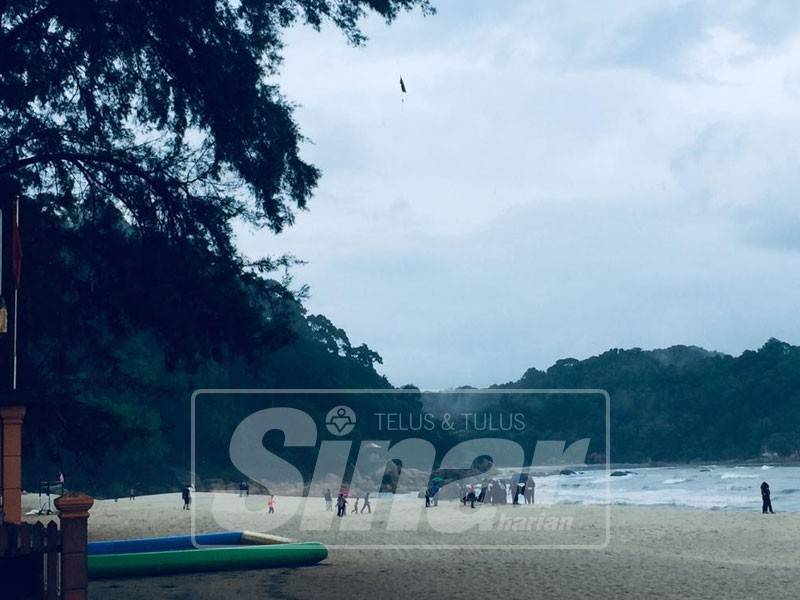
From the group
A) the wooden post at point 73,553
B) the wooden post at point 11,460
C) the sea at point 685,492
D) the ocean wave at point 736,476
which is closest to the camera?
the wooden post at point 73,553

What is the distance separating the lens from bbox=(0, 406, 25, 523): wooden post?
10906mm

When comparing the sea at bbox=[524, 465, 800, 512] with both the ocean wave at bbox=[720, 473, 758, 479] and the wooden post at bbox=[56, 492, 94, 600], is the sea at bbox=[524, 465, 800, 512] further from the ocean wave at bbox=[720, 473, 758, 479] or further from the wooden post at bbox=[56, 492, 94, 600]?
the wooden post at bbox=[56, 492, 94, 600]

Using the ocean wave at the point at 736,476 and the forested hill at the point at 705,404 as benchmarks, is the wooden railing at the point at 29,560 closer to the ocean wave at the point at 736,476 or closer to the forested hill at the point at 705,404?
the ocean wave at the point at 736,476

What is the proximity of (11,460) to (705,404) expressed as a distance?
15799 centimetres

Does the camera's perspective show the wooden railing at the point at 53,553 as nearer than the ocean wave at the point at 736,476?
Yes

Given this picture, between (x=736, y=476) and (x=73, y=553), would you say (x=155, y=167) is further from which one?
(x=736, y=476)

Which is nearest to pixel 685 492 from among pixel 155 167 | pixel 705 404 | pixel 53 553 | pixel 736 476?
pixel 736 476

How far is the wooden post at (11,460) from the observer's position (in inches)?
429

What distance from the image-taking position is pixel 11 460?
11.0m

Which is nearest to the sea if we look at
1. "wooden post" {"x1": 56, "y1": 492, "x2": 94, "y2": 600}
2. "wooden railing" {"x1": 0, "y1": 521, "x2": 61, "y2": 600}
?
"wooden railing" {"x1": 0, "y1": 521, "x2": 61, "y2": 600}

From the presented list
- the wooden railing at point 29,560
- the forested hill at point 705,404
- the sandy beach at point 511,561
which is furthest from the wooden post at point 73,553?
the forested hill at point 705,404

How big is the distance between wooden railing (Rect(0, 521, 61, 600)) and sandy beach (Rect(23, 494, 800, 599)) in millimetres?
3578

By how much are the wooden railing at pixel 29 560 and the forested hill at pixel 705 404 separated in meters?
151

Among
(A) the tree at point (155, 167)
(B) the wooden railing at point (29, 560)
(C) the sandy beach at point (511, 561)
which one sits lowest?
(C) the sandy beach at point (511, 561)
